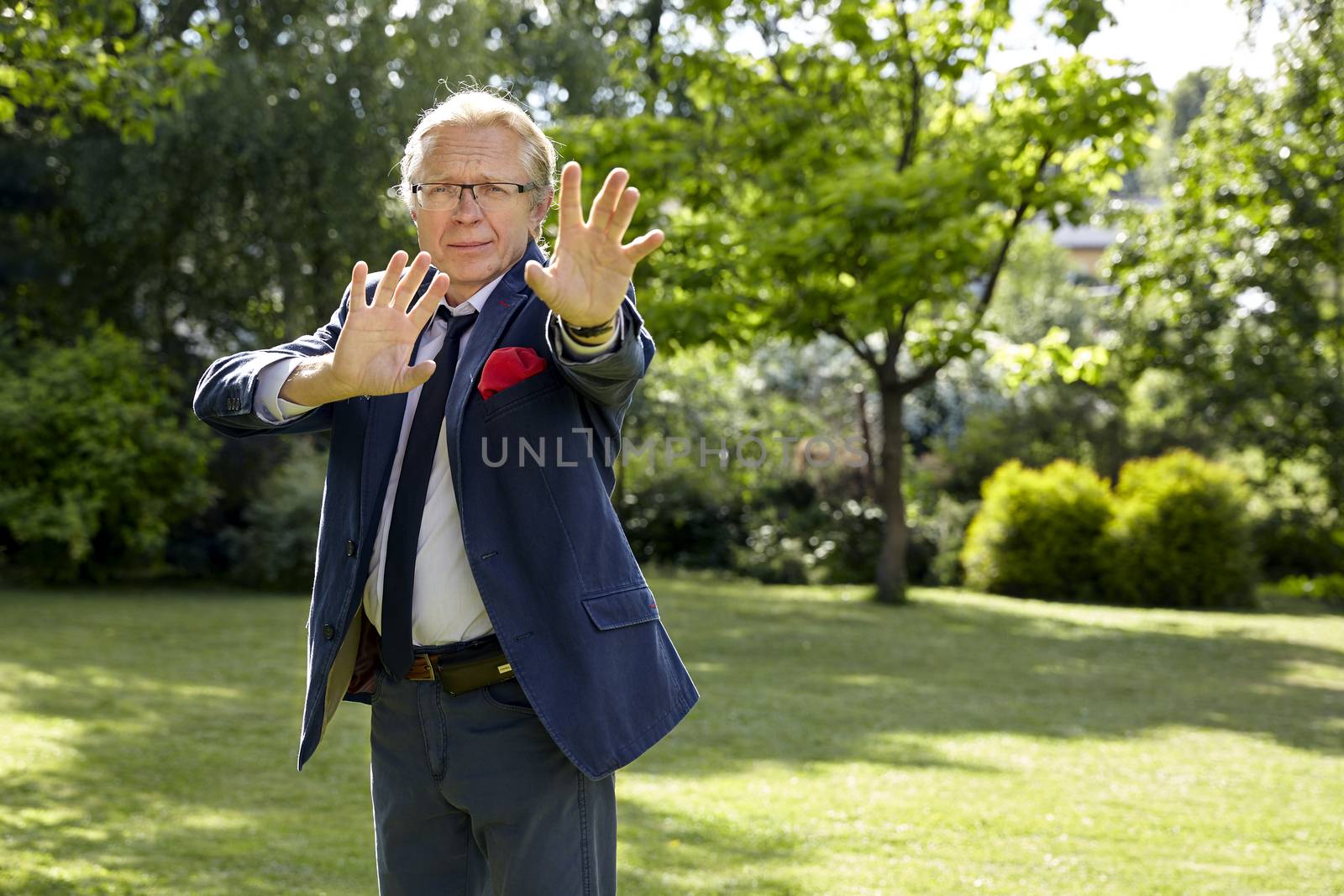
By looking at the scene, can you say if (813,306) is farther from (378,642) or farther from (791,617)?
(378,642)

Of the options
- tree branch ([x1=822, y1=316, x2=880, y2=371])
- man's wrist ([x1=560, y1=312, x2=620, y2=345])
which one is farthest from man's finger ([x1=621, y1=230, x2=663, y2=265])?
tree branch ([x1=822, y1=316, x2=880, y2=371])

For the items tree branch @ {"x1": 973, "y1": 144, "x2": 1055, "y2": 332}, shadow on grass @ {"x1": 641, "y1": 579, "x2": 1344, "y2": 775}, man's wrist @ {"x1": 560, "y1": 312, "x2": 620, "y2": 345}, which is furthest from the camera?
tree branch @ {"x1": 973, "y1": 144, "x2": 1055, "y2": 332}

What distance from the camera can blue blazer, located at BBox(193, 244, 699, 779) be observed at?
2.17 m

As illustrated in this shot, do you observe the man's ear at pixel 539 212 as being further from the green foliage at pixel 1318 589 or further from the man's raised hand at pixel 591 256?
the green foliage at pixel 1318 589

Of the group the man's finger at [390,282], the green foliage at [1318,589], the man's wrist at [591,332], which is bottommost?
the green foliage at [1318,589]

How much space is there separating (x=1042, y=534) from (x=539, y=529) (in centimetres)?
1472

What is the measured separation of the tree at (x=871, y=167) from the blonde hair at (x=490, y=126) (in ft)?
30.4

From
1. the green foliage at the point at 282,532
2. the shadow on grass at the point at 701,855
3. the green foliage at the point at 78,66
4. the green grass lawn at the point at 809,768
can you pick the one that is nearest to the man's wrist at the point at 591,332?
the shadow on grass at the point at 701,855

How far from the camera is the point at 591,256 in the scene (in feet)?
6.50

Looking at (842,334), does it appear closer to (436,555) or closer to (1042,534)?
(1042,534)

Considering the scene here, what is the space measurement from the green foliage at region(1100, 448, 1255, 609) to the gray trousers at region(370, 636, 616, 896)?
47.5 feet

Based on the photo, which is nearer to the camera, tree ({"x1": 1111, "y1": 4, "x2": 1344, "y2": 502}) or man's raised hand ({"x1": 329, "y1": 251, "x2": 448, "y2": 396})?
man's raised hand ({"x1": 329, "y1": 251, "x2": 448, "y2": 396})

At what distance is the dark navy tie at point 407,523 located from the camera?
7.38 feet

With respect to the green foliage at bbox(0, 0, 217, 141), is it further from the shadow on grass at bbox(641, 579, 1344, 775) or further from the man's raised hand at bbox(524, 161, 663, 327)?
the man's raised hand at bbox(524, 161, 663, 327)
